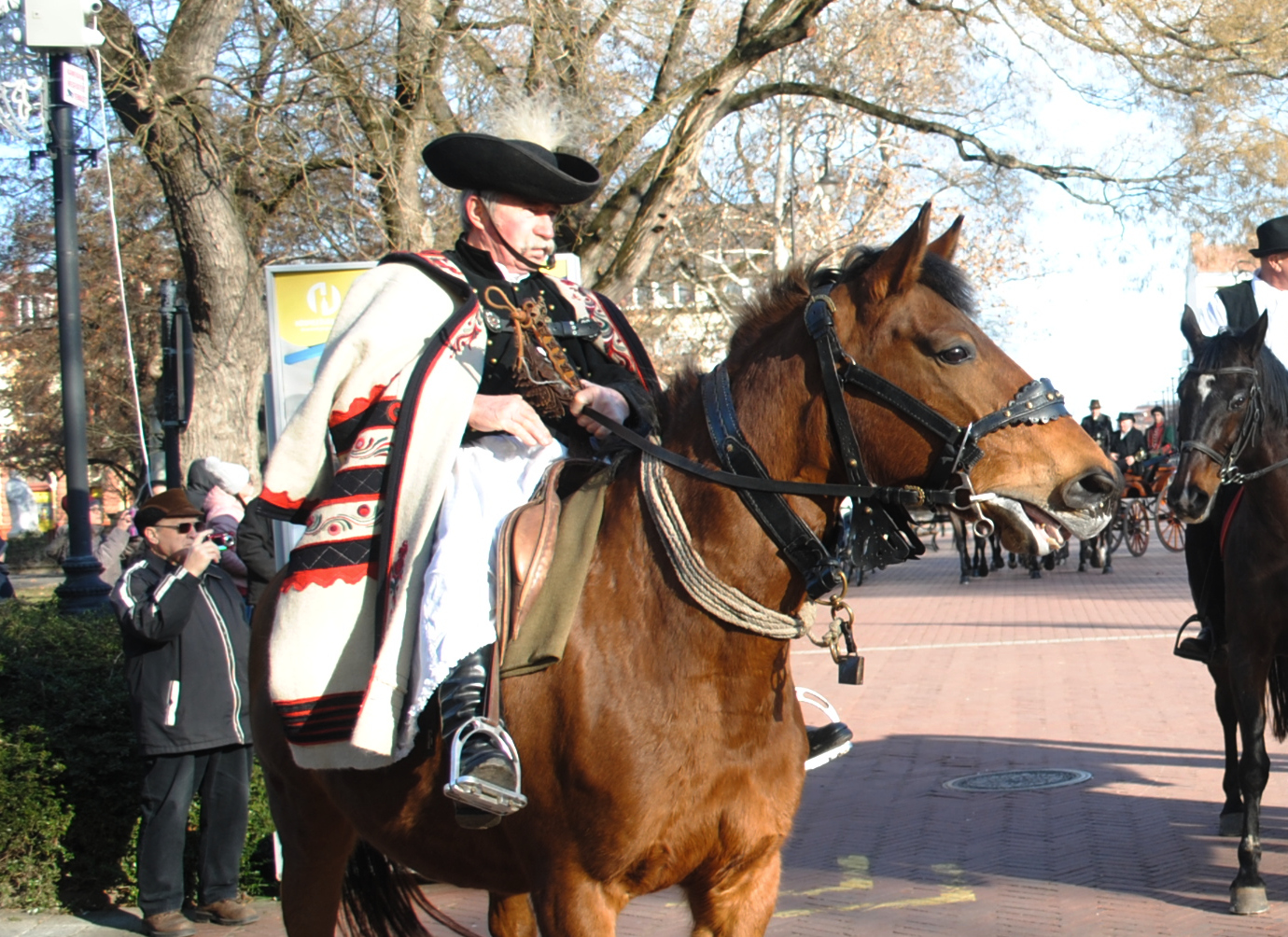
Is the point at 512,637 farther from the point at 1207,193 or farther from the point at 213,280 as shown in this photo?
the point at 1207,193

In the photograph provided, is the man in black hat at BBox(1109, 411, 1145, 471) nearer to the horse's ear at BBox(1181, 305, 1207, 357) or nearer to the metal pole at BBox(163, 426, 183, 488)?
the metal pole at BBox(163, 426, 183, 488)

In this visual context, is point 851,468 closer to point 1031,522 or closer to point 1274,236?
point 1031,522

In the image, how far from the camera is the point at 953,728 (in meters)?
9.42

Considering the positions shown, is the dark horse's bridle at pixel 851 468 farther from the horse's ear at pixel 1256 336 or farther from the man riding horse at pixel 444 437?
the horse's ear at pixel 1256 336

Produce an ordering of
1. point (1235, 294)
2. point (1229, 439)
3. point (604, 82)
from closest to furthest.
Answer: point (1229, 439)
point (1235, 294)
point (604, 82)

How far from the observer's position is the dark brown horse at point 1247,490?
213 inches

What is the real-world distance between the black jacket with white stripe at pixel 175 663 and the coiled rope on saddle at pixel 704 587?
10.9ft

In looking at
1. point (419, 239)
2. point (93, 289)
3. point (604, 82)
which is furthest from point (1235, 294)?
point (93, 289)

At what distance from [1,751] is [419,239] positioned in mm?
7398

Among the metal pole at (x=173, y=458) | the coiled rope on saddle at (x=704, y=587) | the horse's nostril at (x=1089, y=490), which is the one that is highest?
the metal pole at (x=173, y=458)

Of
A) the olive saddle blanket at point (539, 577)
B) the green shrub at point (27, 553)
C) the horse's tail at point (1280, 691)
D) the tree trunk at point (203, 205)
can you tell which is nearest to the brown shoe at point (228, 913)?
the olive saddle blanket at point (539, 577)

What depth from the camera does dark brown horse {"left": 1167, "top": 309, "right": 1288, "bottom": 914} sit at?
5.42m

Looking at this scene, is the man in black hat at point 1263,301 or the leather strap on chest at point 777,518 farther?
the man in black hat at point 1263,301

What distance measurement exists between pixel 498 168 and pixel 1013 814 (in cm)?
519
